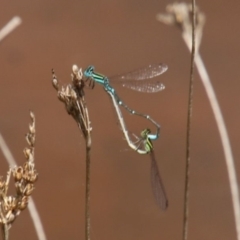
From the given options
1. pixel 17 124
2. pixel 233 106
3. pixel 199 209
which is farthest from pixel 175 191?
pixel 17 124

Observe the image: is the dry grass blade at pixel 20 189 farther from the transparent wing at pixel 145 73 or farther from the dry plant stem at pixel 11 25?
the dry plant stem at pixel 11 25

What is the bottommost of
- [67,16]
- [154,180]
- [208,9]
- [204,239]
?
[204,239]

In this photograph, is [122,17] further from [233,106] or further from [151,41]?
[233,106]

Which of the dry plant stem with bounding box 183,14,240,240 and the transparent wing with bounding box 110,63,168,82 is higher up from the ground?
the transparent wing with bounding box 110,63,168,82

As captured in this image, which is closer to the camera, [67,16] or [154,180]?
[154,180]

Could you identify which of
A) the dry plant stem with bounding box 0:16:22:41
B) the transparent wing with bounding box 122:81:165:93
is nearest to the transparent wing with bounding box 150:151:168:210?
the transparent wing with bounding box 122:81:165:93

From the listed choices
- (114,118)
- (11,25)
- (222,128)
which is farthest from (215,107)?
(11,25)

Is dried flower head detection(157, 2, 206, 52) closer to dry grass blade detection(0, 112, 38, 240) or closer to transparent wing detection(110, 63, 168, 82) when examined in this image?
transparent wing detection(110, 63, 168, 82)
